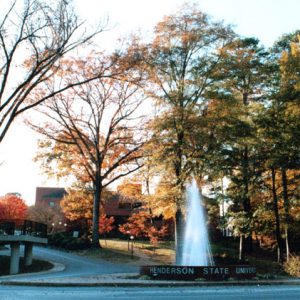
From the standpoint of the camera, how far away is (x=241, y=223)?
3014 centimetres

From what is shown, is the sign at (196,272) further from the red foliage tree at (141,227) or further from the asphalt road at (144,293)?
the red foliage tree at (141,227)

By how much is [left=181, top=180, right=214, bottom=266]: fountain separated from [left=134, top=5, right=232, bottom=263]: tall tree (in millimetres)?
787

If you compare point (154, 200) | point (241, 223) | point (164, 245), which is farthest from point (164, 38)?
point (164, 245)

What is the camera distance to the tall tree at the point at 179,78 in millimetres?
28266

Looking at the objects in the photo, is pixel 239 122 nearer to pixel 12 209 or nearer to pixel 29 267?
pixel 29 267

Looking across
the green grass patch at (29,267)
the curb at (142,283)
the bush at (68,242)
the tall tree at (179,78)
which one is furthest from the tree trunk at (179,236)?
the bush at (68,242)

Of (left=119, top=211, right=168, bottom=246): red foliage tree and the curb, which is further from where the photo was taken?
(left=119, top=211, right=168, bottom=246): red foliage tree

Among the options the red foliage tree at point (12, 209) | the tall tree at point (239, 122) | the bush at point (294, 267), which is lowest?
the bush at point (294, 267)

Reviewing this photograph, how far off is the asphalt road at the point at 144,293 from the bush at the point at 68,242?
22726 mm

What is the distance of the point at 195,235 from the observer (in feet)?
78.6

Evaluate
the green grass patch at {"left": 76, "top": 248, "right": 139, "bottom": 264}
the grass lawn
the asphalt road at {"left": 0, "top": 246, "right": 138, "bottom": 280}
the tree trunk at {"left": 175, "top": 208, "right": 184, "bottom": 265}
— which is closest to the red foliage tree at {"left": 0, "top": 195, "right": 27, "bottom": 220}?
the asphalt road at {"left": 0, "top": 246, "right": 138, "bottom": 280}

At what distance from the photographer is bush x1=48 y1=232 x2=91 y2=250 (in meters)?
38.4

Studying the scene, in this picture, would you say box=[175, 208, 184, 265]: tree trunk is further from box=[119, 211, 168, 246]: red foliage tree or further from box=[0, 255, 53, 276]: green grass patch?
box=[119, 211, 168, 246]: red foliage tree

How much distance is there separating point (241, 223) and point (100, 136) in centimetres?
1505
